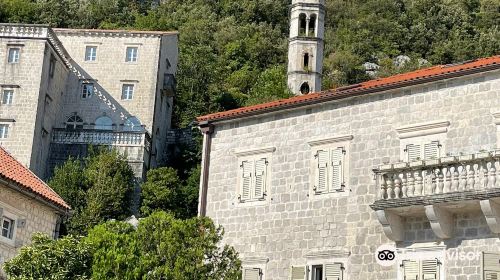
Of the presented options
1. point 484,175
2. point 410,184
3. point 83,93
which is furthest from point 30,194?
point 83,93

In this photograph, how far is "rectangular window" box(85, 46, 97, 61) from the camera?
63250 millimetres

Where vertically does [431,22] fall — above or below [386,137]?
above

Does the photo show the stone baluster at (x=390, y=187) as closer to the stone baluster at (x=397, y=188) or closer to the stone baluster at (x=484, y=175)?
the stone baluster at (x=397, y=188)

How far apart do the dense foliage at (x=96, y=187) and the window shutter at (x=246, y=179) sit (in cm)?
2393

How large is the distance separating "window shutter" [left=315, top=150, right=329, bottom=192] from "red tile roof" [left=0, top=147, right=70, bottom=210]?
7.94m

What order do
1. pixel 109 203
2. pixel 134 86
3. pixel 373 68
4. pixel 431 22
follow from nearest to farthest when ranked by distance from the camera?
pixel 109 203 → pixel 134 86 → pixel 373 68 → pixel 431 22

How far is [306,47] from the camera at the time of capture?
227ft

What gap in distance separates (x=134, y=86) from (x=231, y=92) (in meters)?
16.1

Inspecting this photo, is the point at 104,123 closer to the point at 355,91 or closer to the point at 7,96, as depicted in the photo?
the point at 7,96

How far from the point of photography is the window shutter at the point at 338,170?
2406cm

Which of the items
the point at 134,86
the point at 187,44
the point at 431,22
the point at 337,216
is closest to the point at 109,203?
the point at 134,86

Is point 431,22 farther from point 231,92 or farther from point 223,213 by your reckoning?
point 223,213

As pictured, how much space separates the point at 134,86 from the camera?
6228cm

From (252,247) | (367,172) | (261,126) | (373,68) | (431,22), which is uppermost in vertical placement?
(431,22)
